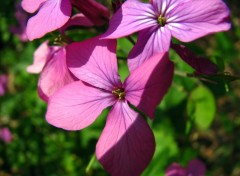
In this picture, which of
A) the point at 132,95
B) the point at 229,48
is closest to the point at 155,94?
the point at 132,95

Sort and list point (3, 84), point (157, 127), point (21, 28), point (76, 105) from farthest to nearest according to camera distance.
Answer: point (3, 84) → point (21, 28) → point (157, 127) → point (76, 105)

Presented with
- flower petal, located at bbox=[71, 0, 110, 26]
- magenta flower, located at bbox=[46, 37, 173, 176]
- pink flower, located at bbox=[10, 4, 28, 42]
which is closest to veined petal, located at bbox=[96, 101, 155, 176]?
magenta flower, located at bbox=[46, 37, 173, 176]

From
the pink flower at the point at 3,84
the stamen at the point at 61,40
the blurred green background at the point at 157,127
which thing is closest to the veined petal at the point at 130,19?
the stamen at the point at 61,40

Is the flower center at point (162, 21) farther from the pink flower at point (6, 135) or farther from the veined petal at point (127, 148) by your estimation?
the pink flower at point (6, 135)

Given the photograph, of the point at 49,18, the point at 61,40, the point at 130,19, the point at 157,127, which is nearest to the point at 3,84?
the point at 157,127

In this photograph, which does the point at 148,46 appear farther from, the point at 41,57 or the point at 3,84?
the point at 3,84
